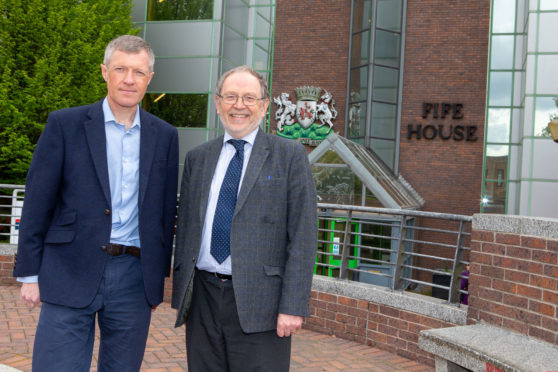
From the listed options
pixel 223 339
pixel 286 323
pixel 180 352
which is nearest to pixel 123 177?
pixel 223 339

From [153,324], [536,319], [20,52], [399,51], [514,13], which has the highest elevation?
[514,13]

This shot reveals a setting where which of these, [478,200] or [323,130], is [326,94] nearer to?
[323,130]

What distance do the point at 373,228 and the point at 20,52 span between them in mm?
12637

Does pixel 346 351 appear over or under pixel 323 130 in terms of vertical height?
under

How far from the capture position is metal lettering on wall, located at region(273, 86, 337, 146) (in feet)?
70.1

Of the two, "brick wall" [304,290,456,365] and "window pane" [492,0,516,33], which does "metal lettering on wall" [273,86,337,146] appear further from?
"brick wall" [304,290,456,365]

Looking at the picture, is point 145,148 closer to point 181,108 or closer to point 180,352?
point 180,352

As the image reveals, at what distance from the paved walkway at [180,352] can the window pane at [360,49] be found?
1609 centimetres

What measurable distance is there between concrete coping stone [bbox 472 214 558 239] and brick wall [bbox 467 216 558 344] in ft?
0.04

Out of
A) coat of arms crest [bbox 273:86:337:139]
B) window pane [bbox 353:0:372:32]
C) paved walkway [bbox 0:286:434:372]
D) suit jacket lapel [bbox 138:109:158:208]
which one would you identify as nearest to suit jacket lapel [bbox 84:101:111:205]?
suit jacket lapel [bbox 138:109:158:208]

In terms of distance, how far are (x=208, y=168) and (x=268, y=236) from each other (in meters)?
0.50

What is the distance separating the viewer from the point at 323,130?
21.3m

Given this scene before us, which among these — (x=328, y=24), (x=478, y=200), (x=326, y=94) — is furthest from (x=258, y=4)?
(x=478, y=200)

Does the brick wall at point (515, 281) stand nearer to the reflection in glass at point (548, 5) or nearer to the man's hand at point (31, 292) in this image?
the man's hand at point (31, 292)
